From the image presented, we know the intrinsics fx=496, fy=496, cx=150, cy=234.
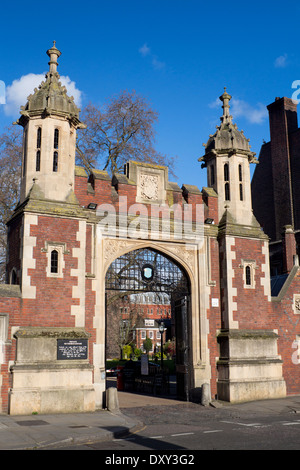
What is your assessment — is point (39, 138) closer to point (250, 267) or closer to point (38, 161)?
point (38, 161)

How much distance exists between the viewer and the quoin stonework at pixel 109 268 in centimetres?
1347

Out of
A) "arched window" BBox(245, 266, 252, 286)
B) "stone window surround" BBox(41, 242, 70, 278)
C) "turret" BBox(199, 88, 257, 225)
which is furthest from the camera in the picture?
"turret" BBox(199, 88, 257, 225)

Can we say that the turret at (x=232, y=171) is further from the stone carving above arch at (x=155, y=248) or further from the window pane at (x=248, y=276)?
the stone carving above arch at (x=155, y=248)

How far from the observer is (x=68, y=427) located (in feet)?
34.7

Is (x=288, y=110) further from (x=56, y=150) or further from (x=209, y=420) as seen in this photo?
(x=209, y=420)

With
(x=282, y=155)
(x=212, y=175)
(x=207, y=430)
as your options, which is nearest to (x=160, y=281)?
(x=212, y=175)

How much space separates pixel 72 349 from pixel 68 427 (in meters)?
3.35

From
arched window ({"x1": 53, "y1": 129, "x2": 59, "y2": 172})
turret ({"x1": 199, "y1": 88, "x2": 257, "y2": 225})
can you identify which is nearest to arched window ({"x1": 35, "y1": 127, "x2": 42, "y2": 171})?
arched window ({"x1": 53, "y1": 129, "x2": 59, "y2": 172})

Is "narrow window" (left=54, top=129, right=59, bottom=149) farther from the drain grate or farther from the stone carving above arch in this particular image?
the drain grate

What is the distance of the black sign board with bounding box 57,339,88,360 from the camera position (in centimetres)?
1359

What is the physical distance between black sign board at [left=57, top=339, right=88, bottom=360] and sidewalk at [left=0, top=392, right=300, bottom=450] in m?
1.55

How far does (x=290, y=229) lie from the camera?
24.8 metres

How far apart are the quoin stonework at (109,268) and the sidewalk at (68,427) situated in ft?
2.88
